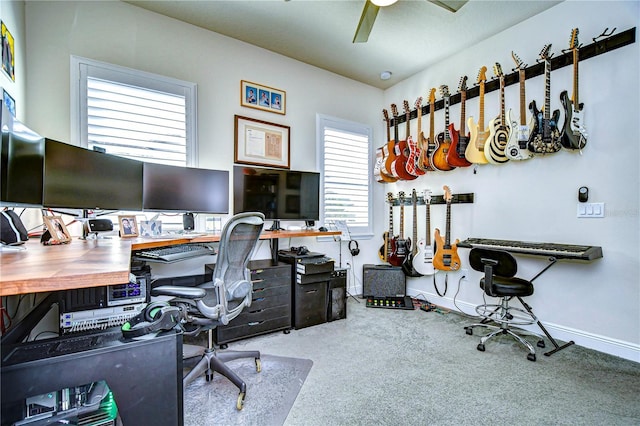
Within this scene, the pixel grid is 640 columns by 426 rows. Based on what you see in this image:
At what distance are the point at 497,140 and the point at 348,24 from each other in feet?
5.76

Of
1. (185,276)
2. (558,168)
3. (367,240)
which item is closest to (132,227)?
(185,276)

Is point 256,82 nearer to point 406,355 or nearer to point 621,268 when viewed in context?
point 406,355

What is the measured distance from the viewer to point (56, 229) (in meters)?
1.58

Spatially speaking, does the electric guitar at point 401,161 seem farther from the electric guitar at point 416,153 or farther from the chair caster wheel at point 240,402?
the chair caster wheel at point 240,402

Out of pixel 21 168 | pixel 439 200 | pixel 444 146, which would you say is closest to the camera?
pixel 21 168

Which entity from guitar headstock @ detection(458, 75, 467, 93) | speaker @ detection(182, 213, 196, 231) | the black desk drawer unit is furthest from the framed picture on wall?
guitar headstock @ detection(458, 75, 467, 93)

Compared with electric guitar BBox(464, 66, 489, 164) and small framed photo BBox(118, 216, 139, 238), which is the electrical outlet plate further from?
small framed photo BBox(118, 216, 139, 238)

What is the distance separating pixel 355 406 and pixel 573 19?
11.2 feet

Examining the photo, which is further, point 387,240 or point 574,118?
point 387,240

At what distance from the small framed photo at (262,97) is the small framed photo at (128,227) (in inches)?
63.9

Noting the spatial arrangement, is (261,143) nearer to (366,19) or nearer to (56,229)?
(366,19)

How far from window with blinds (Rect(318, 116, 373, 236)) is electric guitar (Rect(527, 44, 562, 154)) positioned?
1955mm

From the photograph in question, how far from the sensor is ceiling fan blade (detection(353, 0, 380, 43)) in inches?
83.7

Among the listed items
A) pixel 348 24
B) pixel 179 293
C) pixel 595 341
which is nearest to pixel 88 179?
pixel 179 293
